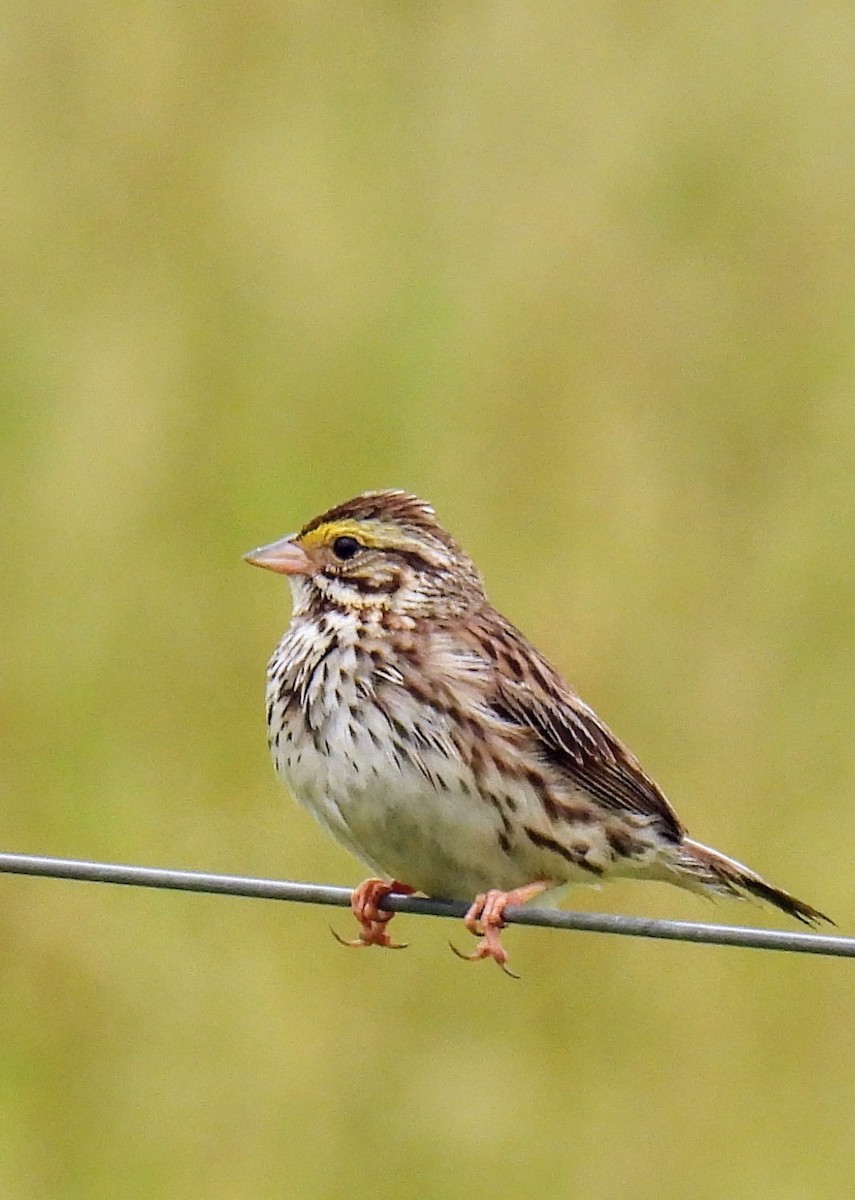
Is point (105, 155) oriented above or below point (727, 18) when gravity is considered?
below

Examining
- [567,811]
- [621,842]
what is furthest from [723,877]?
[567,811]

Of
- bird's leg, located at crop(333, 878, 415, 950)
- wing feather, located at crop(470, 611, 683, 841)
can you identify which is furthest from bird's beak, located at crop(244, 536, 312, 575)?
bird's leg, located at crop(333, 878, 415, 950)

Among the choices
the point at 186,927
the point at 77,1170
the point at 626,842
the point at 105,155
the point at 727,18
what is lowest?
the point at 77,1170

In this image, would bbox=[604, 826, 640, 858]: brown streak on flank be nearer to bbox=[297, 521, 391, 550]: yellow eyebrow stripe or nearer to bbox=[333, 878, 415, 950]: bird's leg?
bbox=[333, 878, 415, 950]: bird's leg

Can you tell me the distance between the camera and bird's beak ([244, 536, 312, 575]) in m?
4.96

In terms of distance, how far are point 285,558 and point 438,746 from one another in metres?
0.57

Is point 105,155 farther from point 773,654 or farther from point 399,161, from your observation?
point 773,654

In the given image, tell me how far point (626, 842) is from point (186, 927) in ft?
6.43

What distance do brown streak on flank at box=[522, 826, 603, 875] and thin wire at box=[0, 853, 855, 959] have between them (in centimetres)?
72

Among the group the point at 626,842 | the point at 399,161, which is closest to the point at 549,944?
the point at 626,842

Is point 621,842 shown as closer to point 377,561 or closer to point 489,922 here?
point 489,922

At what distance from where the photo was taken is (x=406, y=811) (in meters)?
4.55

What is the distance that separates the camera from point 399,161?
8.31 metres

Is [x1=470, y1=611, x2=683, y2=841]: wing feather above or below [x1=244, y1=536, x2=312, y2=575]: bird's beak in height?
below
